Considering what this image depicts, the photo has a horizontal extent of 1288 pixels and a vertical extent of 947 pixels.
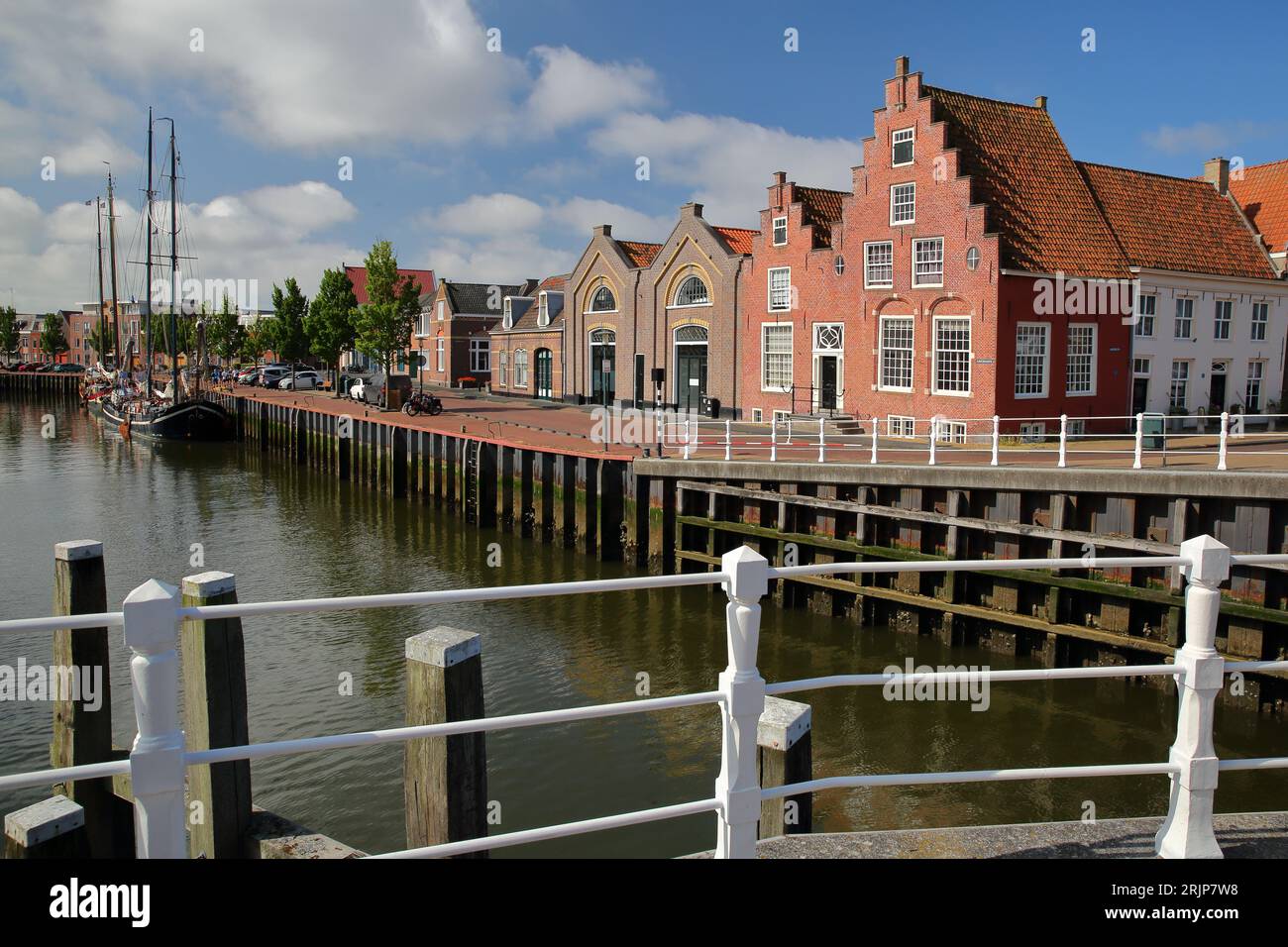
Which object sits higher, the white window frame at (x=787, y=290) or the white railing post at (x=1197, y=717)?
the white window frame at (x=787, y=290)

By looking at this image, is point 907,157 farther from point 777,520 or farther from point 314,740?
point 314,740

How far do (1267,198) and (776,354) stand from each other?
18.2m

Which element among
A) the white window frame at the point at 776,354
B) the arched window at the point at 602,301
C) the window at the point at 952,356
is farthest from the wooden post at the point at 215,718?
the arched window at the point at 602,301

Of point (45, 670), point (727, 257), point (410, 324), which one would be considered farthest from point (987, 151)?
point (410, 324)

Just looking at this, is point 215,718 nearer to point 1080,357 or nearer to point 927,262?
point 927,262

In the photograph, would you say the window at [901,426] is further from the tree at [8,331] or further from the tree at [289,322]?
the tree at [8,331]

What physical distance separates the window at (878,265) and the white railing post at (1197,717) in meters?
27.1

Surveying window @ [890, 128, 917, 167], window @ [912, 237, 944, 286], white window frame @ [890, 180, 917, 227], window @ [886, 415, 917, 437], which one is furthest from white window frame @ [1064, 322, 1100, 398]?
window @ [890, 128, 917, 167]

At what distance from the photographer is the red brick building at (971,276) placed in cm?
2656

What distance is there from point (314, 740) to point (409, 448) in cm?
3158

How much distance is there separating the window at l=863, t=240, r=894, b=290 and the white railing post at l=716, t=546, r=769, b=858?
91.4 ft

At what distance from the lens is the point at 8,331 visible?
129250 millimetres

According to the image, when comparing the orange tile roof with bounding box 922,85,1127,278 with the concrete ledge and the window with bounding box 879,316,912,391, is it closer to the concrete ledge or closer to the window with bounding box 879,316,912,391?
the window with bounding box 879,316,912,391
